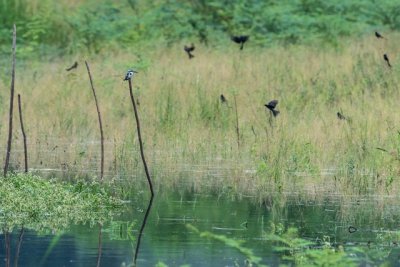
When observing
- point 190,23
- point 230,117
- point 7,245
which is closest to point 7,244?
point 7,245

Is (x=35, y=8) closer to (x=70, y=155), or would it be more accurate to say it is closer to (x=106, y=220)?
(x=70, y=155)

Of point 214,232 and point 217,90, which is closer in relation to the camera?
point 214,232

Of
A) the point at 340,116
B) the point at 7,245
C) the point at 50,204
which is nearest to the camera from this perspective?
the point at 7,245

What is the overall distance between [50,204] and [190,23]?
13645mm

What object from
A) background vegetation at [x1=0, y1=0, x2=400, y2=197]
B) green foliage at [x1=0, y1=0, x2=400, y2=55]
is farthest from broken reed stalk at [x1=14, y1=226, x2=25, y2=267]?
green foliage at [x1=0, y1=0, x2=400, y2=55]

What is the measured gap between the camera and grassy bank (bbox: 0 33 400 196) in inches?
593

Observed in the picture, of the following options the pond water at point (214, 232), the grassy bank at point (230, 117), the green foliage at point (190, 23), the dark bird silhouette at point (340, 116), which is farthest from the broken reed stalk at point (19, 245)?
the green foliage at point (190, 23)

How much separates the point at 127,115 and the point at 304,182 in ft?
16.3

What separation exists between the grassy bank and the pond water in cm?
89

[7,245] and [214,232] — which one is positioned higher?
[214,232]

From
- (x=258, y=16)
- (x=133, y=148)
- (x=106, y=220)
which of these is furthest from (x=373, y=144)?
(x=258, y=16)

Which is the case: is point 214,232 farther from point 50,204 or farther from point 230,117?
point 230,117

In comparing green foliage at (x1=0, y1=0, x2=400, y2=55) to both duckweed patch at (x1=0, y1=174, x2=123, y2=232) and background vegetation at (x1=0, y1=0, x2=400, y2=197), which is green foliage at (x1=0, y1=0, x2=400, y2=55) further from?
duckweed patch at (x1=0, y1=174, x2=123, y2=232)

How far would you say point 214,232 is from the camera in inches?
470
